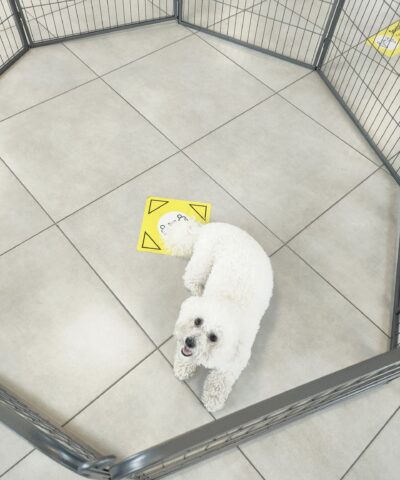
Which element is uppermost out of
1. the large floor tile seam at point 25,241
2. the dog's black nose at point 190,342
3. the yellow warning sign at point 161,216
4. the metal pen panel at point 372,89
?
the dog's black nose at point 190,342

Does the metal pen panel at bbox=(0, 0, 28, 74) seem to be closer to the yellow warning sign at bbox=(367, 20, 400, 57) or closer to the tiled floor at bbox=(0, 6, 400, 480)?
the tiled floor at bbox=(0, 6, 400, 480)

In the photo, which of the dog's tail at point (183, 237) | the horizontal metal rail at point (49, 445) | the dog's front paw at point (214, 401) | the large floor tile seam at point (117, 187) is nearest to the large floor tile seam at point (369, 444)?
the dog's front paw at point (214, 401)

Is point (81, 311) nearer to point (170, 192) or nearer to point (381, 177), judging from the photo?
point (170, 192)

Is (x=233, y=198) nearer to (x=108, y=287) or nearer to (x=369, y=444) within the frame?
(x=108, y=287)

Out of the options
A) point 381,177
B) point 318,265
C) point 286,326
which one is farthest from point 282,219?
point 381,177

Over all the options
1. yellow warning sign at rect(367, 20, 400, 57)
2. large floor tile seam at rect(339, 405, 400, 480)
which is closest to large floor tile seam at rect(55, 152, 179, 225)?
large floor tile seam at rect(339, 405, 400, 480)

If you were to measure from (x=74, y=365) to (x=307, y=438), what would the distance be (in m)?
0.95

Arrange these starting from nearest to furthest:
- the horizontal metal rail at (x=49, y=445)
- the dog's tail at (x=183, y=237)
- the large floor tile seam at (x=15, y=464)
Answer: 1. the horizontal metal rail at (x=49, y=445)
2. the large floor tile seam at (x=15, y=464)
3. the dog's tail at (x=183, y=237)

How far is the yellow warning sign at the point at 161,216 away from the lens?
1.78m

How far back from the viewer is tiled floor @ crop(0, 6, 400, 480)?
1399 mm

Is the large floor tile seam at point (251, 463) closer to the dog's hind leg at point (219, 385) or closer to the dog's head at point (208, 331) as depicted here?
the dog's hind leg at point (219, 385)

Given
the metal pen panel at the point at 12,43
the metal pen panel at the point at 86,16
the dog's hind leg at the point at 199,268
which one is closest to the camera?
the dog's hind leg at the point at 199,268

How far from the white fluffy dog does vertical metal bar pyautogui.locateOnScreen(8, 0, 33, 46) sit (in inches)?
69.4

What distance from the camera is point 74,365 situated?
4.83 feet
